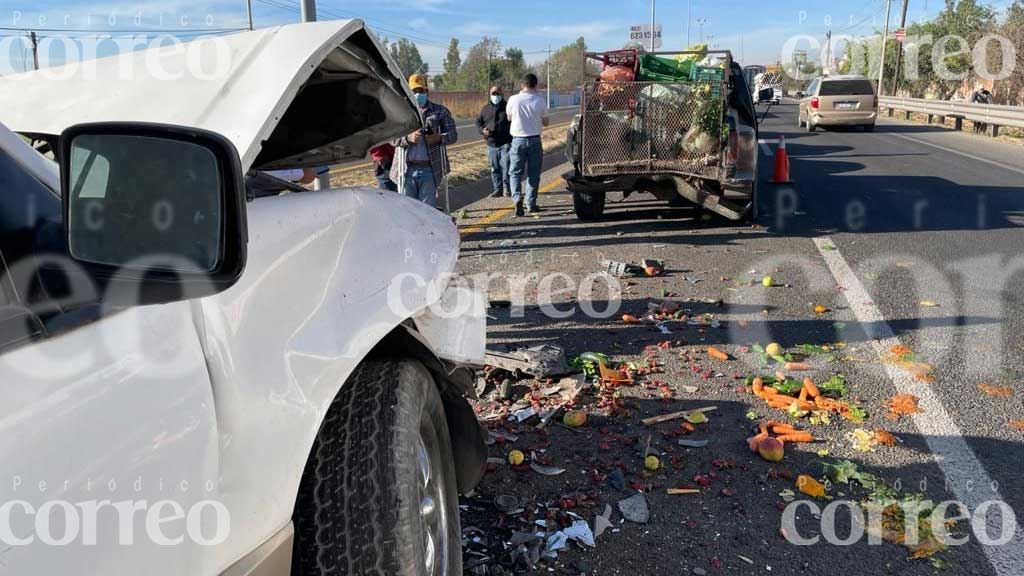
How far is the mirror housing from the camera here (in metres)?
1.23

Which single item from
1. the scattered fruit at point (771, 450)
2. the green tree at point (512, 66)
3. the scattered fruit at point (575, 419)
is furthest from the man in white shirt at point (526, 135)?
the green tree at point (512, 66)

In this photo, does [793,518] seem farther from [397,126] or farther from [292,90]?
[292,90]

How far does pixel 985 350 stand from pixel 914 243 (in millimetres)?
3736

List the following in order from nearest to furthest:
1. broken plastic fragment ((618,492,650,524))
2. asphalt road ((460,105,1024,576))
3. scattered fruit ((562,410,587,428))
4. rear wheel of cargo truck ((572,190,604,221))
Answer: asphalt road ((460,105,1024,576)), broken plastic fragment ((618,492,650,524)), scattered fruit ((562,410,587,428)), rear wheel of cargo truck ((572,190,604,221))

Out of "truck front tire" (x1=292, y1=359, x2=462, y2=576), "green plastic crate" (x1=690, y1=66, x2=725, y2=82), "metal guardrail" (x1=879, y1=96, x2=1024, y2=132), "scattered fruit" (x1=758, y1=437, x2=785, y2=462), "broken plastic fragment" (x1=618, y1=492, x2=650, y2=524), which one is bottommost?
"broken plastic fragment" (x1=618, y1=492, x2=650, y2=524)

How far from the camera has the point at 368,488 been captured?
1855 mm

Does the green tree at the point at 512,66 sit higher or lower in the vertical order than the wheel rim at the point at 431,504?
higher

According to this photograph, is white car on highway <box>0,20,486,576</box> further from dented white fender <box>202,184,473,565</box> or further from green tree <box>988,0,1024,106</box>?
green tree <box>988,0,1024,106</box>

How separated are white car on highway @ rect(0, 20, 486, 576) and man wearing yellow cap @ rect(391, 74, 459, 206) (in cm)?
568

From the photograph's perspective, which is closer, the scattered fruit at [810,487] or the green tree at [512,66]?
the scattered fruit at [810,487]

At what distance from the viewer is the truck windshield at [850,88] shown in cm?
2506

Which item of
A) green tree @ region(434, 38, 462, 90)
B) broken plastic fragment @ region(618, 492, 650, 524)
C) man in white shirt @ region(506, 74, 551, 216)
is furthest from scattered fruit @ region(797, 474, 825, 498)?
green tree @ region(434, 38, 462, 90)

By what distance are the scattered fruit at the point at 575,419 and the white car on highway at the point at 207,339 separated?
1.62 meters

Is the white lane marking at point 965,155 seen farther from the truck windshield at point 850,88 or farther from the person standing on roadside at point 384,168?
the person standing on roadside at point 384,168
